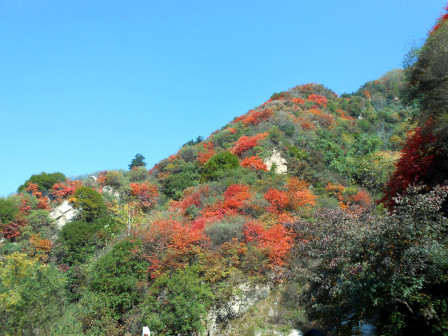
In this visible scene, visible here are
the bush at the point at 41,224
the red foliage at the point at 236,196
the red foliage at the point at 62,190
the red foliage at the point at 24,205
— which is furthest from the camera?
the red foliage at the point at 62,190

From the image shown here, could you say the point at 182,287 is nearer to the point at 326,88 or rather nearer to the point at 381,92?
the point at 326,88

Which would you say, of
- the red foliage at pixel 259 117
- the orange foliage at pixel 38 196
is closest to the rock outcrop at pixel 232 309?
the orange foliage at pixel 38 196

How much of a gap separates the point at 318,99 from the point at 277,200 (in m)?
29.8

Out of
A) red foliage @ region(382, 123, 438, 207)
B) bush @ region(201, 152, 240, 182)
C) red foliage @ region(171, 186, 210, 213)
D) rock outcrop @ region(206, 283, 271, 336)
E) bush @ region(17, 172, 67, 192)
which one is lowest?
rock outcrop @ region(206, 283, 271, 336)

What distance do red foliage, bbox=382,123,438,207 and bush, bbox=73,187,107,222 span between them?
25480 mm

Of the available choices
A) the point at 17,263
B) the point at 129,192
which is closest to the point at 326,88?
the point at 129,192

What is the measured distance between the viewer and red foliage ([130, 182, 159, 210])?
1253 inches

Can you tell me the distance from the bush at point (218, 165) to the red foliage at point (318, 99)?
2211 cm

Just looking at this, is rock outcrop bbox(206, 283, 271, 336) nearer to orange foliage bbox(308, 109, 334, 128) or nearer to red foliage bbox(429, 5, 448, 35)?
red foliage bbox(429, 5, 448, 35)

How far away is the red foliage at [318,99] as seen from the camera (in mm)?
42750

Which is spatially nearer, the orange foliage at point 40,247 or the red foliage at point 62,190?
the orange foliage at point 40,247

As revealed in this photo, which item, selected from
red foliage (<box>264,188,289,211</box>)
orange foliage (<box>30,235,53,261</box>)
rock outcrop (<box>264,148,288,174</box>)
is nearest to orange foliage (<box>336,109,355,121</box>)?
rock outcrop (<box>264,148,288,174</box>)

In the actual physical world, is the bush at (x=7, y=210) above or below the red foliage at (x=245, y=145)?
above

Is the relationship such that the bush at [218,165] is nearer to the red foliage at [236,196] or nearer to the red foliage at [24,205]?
the red foliage at [236,196]
